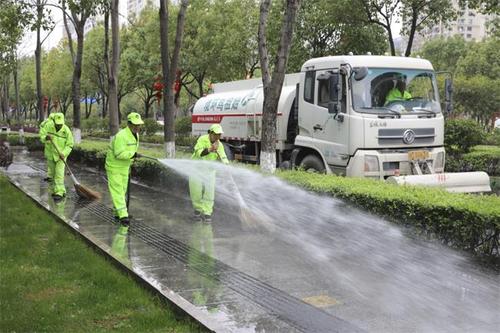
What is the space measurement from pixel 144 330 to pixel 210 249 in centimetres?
273

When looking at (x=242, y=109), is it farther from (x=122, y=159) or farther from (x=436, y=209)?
(x=436, y=209)

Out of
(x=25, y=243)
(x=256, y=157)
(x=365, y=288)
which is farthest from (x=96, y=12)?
(x=365, y=288)

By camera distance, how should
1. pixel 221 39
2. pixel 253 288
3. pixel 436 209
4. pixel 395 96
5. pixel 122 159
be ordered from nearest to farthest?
pixel 253 288, pixel 436 209, pixel 122 159, pixel 395 96, pixel 221 39

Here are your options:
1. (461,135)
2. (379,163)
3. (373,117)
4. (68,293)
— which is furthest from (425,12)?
(68,293)

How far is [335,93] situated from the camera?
31.2 ft

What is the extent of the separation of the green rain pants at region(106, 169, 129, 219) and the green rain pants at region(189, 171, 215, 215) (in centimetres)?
102

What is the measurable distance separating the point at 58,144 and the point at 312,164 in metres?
4.72

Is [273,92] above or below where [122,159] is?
above

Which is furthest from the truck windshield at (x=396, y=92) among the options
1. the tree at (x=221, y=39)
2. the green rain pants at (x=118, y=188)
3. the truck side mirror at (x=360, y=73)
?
the tree at (x=221, y=39)

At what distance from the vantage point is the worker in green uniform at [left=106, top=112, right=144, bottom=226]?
26.5 feet

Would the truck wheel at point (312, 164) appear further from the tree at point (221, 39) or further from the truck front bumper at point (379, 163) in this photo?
the tree at point (221, 39)

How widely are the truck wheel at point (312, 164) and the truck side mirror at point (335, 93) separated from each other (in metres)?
1.05

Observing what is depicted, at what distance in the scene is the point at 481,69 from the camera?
4562 centimetres

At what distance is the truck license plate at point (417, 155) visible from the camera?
9469mm
